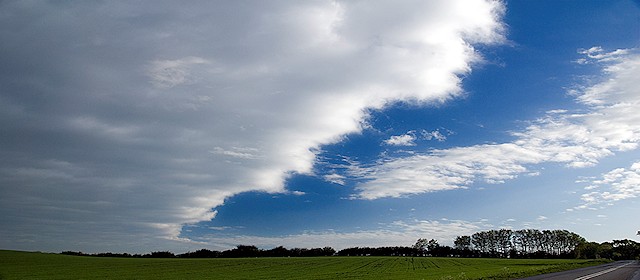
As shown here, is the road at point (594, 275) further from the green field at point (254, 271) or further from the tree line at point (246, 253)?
the tree line at point (246, 253)

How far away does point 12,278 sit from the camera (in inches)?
2199

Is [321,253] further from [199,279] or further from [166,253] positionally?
[199,279]

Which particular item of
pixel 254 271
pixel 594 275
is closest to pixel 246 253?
pixel 254 271

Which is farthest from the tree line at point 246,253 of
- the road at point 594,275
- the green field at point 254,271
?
the road at point 594,275

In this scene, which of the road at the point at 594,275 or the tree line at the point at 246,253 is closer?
the road at the point at 594,275

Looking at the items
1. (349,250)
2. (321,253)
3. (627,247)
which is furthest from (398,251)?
(627,247)

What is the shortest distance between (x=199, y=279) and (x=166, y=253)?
10482 cm

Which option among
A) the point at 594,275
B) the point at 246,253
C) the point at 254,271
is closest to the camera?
the point at 594,275

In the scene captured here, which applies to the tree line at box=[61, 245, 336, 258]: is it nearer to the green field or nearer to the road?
the green field

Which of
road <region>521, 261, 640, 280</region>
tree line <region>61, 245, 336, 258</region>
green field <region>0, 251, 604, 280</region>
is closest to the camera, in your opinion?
road <region>521, 261, 640, 280</region>

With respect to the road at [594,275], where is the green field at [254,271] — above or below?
below

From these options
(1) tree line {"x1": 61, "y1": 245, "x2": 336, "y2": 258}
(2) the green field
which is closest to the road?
(2) the green field

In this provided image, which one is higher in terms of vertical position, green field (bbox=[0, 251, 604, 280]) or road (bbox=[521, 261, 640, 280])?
road (bbox=[521, 261, 640, 280])

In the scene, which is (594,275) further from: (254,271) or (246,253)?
(246,253)
